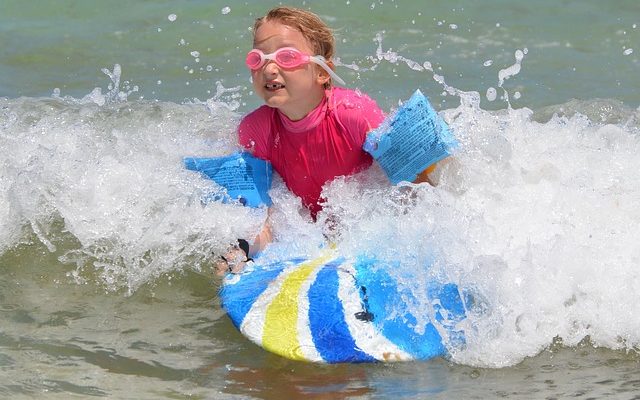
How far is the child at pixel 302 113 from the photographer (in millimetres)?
4648

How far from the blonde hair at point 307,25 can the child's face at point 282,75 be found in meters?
0.02

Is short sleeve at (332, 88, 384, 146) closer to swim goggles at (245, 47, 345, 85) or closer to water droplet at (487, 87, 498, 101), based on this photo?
swim goggles at (245, 47, 345, 85)

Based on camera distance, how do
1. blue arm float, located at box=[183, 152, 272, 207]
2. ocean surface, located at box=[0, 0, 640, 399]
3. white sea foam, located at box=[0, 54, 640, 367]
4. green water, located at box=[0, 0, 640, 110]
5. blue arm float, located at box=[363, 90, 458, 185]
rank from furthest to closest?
1. green water, located at box=[0, 0, 640, 110]
2. blue arm float, located at box=[183, 152, 272, 207]
3. blue arm float, located at box=[363, 90, 458, 185]
4. white sea foam, located at box=[0, 54, 640, 367]
5. ocean surface, located at box=[0, 0, 640, 399]

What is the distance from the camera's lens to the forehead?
4637 mm

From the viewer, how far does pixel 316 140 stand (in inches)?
191

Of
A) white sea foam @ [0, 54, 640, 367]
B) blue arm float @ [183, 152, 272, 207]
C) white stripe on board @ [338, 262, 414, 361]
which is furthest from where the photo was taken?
blue arm float @ [183, 152, 272, 207]

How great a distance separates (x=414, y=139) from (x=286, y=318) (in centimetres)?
98

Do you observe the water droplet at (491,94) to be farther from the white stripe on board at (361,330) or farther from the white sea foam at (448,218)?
the white stripe on board at (361,330)

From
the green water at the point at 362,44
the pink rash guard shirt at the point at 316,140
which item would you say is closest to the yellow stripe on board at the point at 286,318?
the pink rash guard shirt at the point at 316,140

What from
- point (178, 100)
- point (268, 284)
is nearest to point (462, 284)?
point (268, 284)

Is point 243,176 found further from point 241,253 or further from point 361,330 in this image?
point 361,330

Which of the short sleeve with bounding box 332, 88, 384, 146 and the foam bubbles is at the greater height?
the short sleeve with bounding box 332, 88, 384, 146

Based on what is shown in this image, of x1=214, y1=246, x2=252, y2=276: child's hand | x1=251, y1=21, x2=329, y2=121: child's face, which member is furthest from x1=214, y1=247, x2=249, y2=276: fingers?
x1=251, y1=21, x2=329, y2=121: child's face

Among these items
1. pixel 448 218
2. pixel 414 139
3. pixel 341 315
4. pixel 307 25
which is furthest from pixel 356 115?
pixel 341 315
